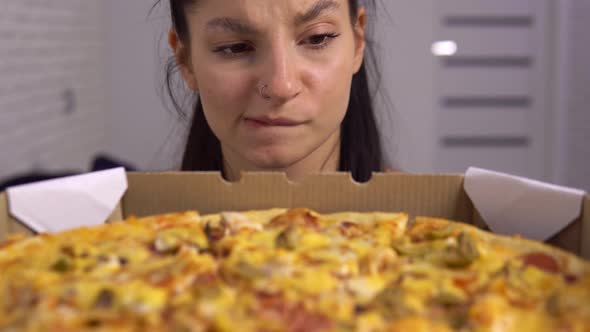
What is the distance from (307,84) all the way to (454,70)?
2734mm

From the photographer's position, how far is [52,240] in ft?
2.84

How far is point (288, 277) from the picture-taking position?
2.42ft

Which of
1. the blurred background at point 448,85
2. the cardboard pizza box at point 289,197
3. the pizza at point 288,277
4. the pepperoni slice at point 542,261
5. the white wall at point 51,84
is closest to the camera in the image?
the pizza at point 288,277

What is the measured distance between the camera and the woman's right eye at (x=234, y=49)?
1127mm

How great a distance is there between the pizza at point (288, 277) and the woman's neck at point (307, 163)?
0.43 metres

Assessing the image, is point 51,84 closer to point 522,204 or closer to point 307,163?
point 307,163

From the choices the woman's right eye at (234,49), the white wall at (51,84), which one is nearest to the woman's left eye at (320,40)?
the woman's right eye at (234,49)

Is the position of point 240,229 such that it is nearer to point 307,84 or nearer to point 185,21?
point 307,84

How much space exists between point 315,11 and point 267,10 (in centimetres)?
9

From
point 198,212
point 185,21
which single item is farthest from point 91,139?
point 198,212

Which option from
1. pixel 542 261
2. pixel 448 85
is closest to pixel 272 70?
pixel 542 261

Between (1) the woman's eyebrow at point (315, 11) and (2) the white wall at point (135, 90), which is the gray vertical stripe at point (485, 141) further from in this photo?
(1) the woman's eyebrow at point (315, 11)

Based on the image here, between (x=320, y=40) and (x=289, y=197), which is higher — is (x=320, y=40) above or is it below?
above

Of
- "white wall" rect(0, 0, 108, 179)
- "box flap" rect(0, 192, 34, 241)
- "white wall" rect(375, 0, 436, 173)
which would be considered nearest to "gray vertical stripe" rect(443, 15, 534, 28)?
"white wall" rect(375, 0, 436, 173)
